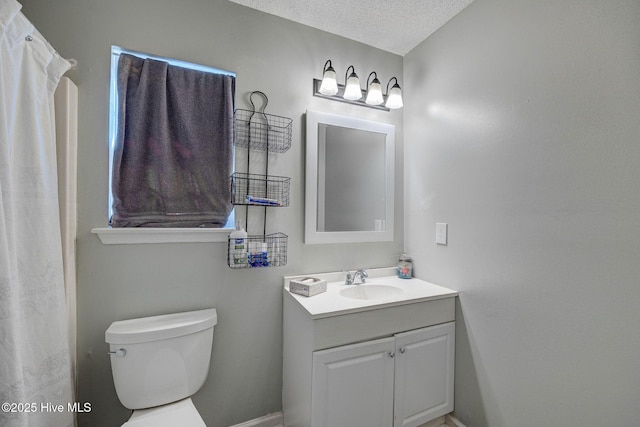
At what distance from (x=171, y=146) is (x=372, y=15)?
138cm

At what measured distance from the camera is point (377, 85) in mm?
1704

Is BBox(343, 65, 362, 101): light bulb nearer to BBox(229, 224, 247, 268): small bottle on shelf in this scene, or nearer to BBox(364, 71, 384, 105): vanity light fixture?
BBox(364, 71, 384, 105): vanity light fixture

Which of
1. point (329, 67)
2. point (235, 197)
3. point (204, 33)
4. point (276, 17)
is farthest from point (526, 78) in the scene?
point (204, 33)

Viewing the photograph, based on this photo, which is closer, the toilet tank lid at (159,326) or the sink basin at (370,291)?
the toilet tank lid at (159,326)

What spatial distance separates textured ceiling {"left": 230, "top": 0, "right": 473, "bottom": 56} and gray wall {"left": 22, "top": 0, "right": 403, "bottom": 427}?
2.5 inches

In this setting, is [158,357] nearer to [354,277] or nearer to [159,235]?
[159,235]

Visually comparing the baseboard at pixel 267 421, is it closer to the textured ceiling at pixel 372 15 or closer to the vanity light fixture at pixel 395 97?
the vanity light fixture at pixel 395 97

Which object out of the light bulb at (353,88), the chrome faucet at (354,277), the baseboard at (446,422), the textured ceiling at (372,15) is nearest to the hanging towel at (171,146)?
the textured ceiling at (372,15)

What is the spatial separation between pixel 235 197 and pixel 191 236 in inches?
11.8

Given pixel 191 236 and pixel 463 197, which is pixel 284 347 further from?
pixel 463 197

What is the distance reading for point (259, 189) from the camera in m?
1.52

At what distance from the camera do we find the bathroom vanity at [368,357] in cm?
120

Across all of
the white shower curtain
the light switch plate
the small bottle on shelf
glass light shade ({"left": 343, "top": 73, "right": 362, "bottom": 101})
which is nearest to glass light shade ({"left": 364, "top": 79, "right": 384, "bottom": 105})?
glass light shade ({"left": 343, "top": 73, "right": 362, "bottom": 101})

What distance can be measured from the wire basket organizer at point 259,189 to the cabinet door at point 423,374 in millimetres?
979
